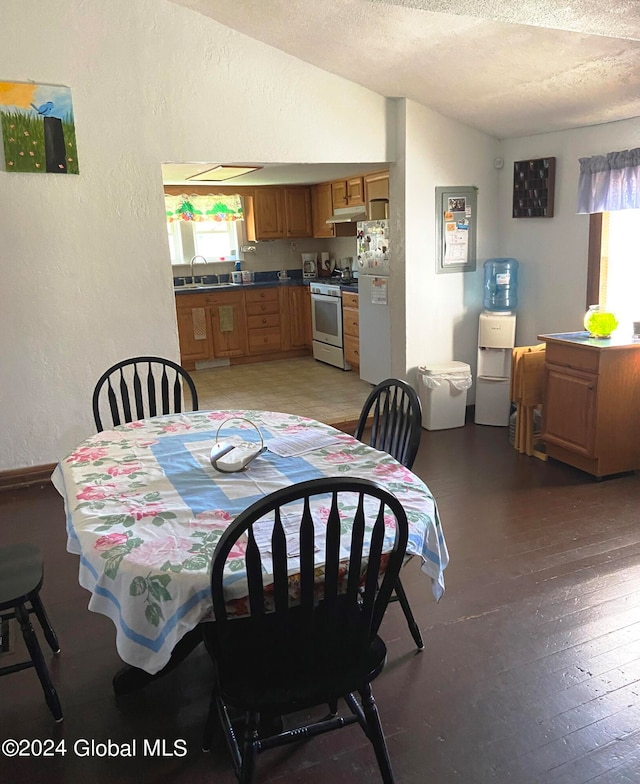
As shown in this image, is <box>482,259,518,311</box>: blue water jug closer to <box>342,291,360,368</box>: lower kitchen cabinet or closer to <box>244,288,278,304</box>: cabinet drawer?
<box>342,291,360,368</box>: lower kitchen cabinet

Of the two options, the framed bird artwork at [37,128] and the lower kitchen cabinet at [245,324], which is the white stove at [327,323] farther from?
the framed bird artwork at [37,128]

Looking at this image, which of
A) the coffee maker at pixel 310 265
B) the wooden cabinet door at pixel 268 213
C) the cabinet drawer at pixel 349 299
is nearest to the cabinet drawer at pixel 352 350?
the cabinet drawer at pixel 349 299

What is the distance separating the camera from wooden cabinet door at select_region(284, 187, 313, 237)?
7496 mm

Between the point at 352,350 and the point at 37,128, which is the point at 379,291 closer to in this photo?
the point at 352,350

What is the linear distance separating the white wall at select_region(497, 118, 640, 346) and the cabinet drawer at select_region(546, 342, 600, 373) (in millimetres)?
573

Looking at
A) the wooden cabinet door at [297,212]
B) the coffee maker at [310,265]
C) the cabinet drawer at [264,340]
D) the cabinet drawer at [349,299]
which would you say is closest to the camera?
the cabinet drawer at [349,299]

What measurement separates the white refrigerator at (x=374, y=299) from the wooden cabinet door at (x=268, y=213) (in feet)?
7.13

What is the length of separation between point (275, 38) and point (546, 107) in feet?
5.50

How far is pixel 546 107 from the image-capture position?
3.88 meters

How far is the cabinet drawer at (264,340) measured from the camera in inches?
287

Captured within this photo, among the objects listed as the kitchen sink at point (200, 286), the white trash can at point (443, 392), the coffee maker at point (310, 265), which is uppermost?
the coffee maker at point (310, 265)

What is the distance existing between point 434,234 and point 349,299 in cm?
181

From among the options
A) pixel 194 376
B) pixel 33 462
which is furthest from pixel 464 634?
pixel 194 376

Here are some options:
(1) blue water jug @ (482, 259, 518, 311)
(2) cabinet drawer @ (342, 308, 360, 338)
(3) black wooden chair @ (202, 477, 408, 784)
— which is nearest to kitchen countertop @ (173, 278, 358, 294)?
(2) cabinet drawer @ (342, 308, 360, 338)
